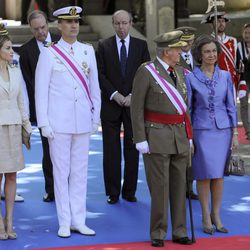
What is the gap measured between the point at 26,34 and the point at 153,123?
14.4 meters

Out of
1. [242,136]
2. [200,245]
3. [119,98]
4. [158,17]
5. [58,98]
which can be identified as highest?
[158,17]

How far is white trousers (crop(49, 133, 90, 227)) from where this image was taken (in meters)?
7.40

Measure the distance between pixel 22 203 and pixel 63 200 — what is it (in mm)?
1530

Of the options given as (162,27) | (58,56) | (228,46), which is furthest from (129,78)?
(162,27)

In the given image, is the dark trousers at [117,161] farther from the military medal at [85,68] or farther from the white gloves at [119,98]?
the military medal at [85,68]

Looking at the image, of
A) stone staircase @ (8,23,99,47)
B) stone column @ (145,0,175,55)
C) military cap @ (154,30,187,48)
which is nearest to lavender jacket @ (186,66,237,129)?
military cap @ (154,30,187,48)

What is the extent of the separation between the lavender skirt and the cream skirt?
5.36ft

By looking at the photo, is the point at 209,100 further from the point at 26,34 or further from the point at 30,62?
the point at 26,34

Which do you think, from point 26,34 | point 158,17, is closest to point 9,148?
point 158,17

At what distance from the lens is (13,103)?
7.34m

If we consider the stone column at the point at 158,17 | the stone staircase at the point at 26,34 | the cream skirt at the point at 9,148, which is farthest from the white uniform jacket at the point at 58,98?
the stone column at the point at 158,17

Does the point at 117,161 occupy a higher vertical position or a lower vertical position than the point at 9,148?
lower

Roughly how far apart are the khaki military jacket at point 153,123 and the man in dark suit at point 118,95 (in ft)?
5.06

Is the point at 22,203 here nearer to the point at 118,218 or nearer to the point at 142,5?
the point at 118,218
